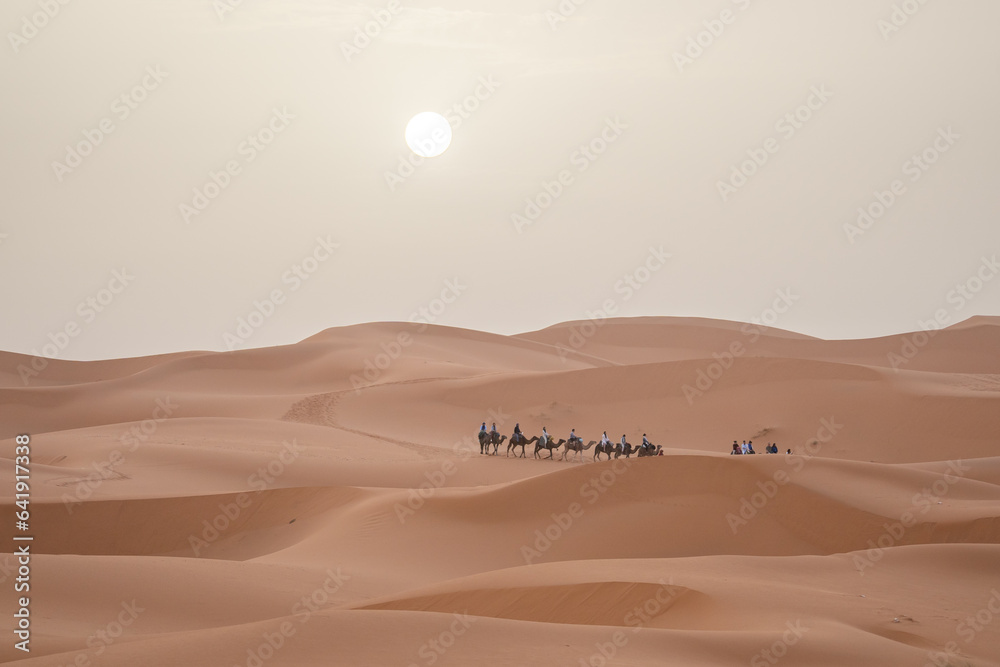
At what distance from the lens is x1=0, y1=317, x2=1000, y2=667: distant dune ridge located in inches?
345

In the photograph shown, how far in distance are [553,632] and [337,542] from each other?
920 centimetres

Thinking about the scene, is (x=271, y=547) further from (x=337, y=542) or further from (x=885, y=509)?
(x=885, y=509)

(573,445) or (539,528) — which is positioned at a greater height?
(573,445)

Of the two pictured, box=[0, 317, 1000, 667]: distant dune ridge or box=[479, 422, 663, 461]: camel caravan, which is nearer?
box=[0, 317, 1000, 667]: distant dune ridge

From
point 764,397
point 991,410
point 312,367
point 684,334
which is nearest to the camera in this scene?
point 991,410

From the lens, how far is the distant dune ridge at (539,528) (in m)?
8.76

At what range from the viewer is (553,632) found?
8719 mm

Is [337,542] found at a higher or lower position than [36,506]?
lower

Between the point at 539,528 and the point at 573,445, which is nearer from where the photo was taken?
the point at 539,528

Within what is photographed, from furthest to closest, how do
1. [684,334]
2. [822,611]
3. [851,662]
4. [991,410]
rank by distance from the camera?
1. [684,334]
2. [991,410]
3. [822,611]
4. [851,662]

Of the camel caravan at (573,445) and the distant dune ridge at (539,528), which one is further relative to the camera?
the camel caravan at (573,445)

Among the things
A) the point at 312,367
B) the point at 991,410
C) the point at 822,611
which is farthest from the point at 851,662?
the point at 312,367

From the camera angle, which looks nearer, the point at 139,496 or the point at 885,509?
the point at 885,509

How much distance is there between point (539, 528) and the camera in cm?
1728
